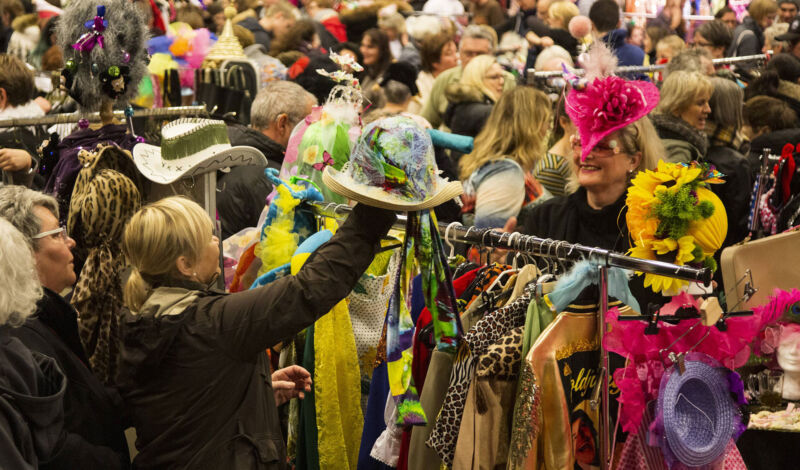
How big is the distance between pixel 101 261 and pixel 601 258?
64.9 inches

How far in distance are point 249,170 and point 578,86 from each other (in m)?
1.84

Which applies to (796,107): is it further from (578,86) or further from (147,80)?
(147,80)

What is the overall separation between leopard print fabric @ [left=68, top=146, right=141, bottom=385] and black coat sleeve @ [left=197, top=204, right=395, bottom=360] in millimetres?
848

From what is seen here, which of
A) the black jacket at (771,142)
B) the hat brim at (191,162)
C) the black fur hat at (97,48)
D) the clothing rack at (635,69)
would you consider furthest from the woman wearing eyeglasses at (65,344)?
the black jacket at (771,142)

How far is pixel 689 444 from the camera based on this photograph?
7.29ft

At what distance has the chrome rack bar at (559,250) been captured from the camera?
2.01 m

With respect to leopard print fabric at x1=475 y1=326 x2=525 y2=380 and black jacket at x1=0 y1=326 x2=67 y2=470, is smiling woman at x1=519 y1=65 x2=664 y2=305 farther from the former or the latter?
black jacket at x1=0 y1=326 x2=67 y2=470

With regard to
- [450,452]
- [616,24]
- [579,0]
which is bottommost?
[579,0]

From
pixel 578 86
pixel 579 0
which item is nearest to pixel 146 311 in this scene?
pixel 578 86

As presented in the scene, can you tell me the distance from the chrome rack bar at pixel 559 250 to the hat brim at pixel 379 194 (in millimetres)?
217

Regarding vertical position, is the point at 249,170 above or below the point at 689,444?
below

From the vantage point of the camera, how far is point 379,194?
2.10 meters

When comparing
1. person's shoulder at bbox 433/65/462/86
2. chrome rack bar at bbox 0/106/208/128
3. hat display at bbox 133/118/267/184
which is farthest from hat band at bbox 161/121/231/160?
person's shoulder at bbox 433/65/462/86

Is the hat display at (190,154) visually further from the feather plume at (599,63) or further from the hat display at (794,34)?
the hat display at (794,34)
